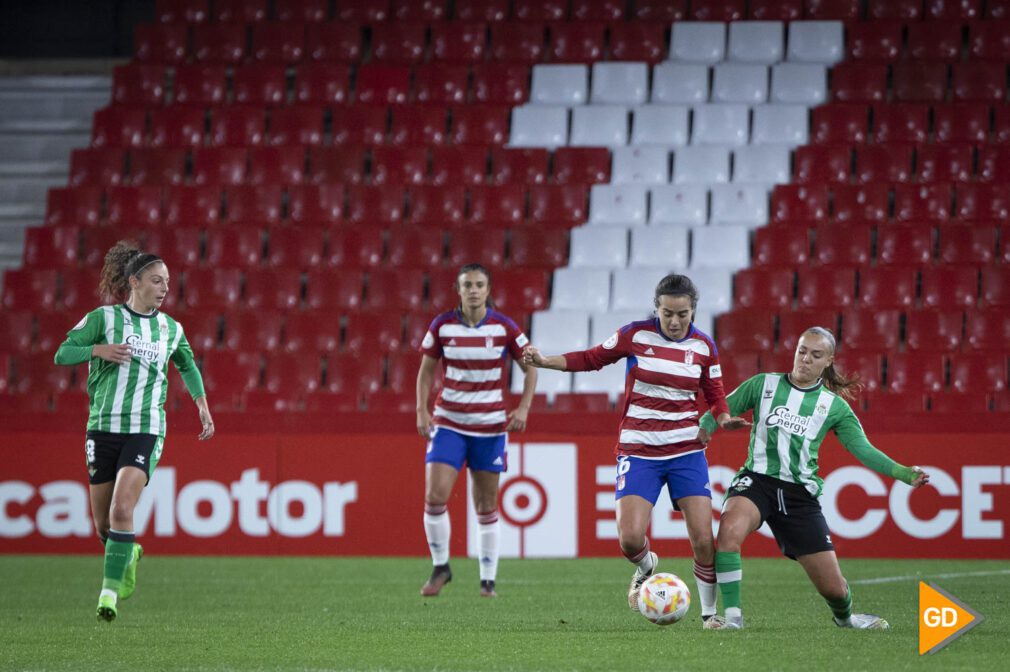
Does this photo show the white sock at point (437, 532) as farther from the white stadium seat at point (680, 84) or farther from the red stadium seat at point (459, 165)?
the white stadium seat at point (680, 84)

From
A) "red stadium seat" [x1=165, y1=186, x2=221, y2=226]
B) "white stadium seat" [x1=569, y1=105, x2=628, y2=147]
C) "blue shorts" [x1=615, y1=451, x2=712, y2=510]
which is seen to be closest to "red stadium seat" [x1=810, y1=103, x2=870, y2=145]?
"white stadium seat" [x1=569, y1=105, x2=628, y2=147]

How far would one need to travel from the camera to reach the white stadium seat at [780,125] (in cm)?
1514

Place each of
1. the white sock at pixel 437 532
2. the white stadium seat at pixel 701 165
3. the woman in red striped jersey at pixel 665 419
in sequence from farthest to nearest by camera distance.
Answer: the white stadium seat at pixel 701 165 < the white sock at pixel 437 532 < the woman in red striped jersey at pixel 665 419

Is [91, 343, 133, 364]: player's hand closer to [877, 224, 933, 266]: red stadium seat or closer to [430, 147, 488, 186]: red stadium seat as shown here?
[430, 147, 488, 186]: red stadium seat

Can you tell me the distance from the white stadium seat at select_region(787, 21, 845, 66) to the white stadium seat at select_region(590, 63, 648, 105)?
162 centimetres

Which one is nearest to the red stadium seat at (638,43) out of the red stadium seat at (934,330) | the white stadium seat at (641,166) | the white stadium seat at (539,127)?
the white stadium seat at (539,127)

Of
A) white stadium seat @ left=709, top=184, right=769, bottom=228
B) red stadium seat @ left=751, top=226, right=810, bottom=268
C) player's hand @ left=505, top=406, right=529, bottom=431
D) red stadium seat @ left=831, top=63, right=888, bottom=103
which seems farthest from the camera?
red stadium seat @ left=831, top=63, right=888, bottom=103

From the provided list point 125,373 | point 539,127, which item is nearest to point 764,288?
point 539,127

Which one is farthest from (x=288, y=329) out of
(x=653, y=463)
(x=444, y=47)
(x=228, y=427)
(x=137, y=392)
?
(x=653, y=463)

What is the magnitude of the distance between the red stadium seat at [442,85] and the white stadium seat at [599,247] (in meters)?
2.49

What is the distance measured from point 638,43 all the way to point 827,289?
13.6 feet

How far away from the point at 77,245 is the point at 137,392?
788cm

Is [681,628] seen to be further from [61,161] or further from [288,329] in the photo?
[61,161]

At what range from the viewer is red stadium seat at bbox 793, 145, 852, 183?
14.7 m
